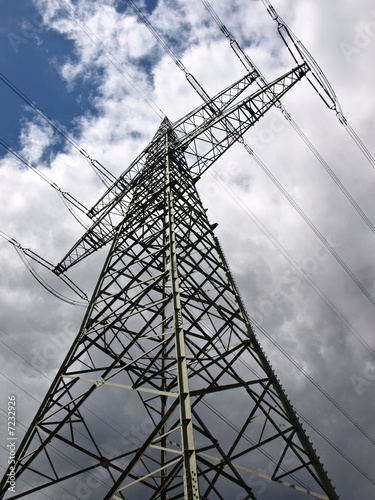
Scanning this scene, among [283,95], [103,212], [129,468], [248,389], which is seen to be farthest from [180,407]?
[283,95]

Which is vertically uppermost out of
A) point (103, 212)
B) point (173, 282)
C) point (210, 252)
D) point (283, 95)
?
point (283, 95)

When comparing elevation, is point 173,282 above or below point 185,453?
above

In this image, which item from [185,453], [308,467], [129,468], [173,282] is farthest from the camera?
[173,282]

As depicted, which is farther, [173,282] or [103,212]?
[103,212]

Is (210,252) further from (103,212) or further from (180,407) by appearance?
(103,212)

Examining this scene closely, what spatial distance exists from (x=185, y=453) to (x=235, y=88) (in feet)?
50.1

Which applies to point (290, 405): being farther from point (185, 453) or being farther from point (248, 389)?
point (185, 453)

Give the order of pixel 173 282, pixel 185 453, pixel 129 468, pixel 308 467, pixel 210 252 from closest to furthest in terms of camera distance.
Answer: pixel 185 453, pixel 129 468, pixel 308 467, pixel 173 282, pixel 210 252

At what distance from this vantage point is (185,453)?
3375 millimetres

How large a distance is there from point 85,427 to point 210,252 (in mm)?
5118

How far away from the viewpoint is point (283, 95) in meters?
13.0

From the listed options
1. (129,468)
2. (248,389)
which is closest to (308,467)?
(248,389)

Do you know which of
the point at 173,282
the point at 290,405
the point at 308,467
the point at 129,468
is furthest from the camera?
the point at 173,282

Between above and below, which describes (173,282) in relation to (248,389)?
above
